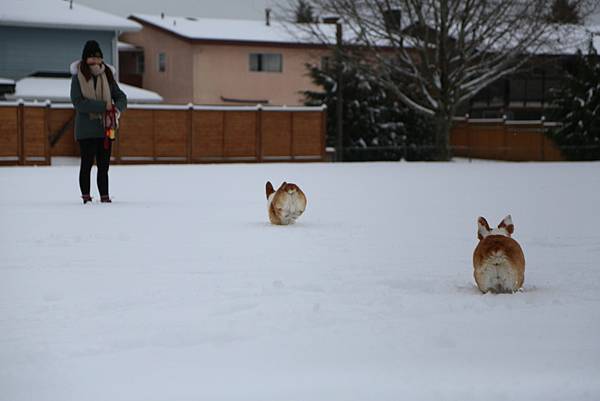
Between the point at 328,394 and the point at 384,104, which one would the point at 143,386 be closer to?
the point at 328,394

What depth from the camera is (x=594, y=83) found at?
95.9 feet

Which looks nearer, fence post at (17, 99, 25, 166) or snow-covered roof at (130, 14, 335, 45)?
fence post at (17, 99, 25, 166)

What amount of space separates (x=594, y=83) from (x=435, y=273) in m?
25.0

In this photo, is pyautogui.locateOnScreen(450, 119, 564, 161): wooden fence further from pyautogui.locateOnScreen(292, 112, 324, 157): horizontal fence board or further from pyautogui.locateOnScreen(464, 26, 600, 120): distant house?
pyautogui.locateOnScreen(464, 26, 600, 120): distant house

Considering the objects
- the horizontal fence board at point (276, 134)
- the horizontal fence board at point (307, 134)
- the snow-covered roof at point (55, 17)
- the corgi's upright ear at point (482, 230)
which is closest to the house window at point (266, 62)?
the snow-covered roof at point (55, 17)

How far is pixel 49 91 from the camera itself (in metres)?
31.1

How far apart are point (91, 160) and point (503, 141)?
25.2 m

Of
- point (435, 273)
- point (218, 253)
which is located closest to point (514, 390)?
point (435, 273)

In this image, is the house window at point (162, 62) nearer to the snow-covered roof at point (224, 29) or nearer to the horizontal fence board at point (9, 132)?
the snow-covered roof at point (224, 29)

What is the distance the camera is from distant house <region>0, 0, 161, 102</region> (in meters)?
32.5

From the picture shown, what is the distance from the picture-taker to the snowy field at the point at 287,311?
3.56m

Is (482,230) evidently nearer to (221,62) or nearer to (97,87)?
(97,87)

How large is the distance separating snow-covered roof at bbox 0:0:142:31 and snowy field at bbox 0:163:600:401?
80.7 ft

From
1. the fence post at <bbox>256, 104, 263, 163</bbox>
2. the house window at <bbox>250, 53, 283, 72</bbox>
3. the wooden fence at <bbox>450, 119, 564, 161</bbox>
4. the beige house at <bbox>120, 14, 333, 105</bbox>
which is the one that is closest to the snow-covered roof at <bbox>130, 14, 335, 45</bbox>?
the beige house at <bbox>120, 14, 333, 105</bbox>
